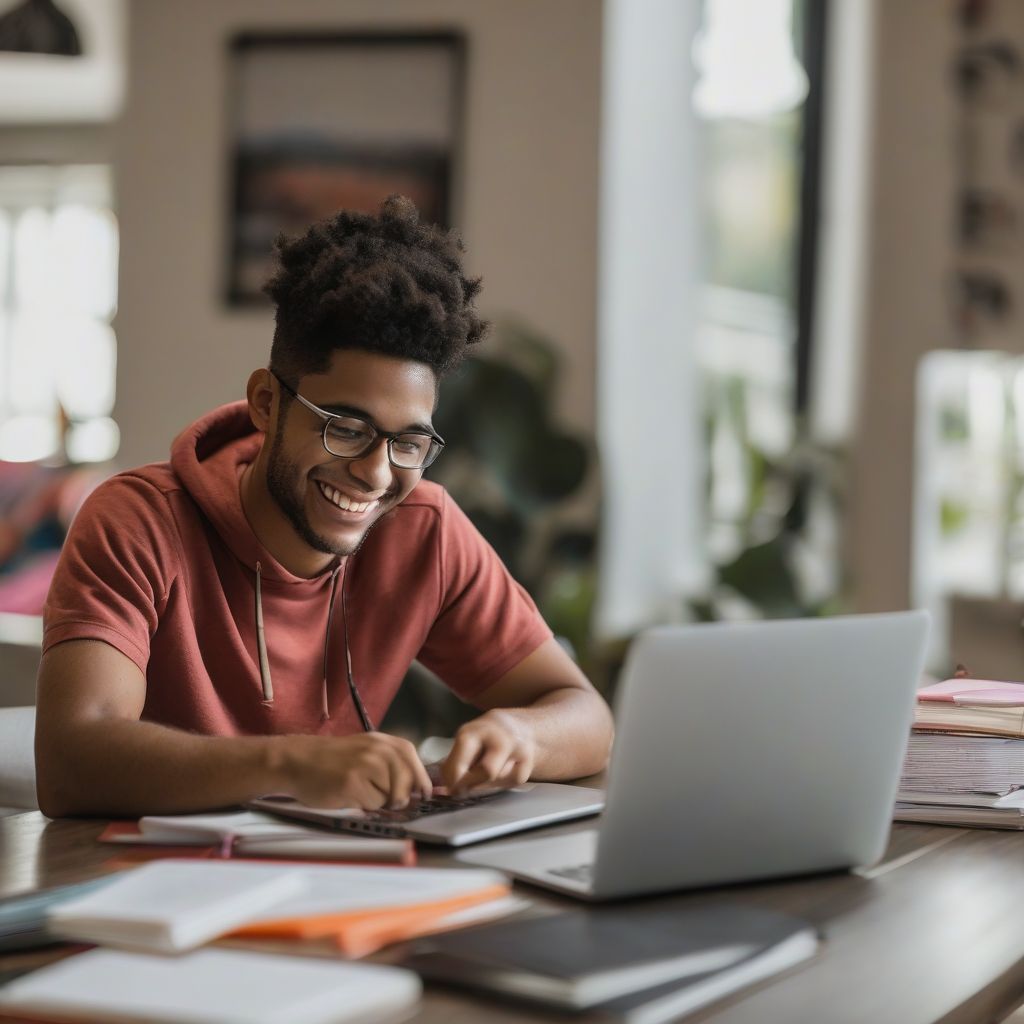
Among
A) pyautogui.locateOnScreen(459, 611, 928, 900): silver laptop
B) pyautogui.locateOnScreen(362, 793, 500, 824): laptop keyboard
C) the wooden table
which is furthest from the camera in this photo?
pyautogui.locateOnScreen(362, 793, 500, 824): laptop keyboard

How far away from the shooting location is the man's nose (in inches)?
64.0

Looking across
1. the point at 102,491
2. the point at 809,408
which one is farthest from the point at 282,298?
the point at 809,408

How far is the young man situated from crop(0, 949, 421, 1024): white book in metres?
0.50

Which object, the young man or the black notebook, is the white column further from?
the black notebook

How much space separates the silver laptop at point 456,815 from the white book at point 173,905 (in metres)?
0.23

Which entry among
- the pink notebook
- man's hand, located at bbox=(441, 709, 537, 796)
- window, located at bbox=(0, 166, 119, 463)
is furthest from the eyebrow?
window, located at bbox=(0, 166, 119, 463)

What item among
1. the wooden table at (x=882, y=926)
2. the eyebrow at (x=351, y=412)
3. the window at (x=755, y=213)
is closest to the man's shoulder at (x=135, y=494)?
the eyebrow at (x=351, y=412)

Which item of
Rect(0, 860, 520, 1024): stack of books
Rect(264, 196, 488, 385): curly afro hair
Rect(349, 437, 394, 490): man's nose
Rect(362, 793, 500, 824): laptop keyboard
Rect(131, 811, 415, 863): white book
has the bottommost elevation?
Rect(362, 793, 500, 824): laptop keyboard

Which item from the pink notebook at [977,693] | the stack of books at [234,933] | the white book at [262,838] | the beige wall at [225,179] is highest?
the beige wall at [225,179]

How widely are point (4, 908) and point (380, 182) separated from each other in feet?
10.4

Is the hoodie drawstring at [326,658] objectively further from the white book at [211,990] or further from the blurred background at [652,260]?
the blurred background at [652,260]

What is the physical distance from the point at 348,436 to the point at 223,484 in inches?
7.5

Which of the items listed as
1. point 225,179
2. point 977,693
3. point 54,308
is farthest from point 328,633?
point 54,308

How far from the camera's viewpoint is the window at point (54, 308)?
593 cm
